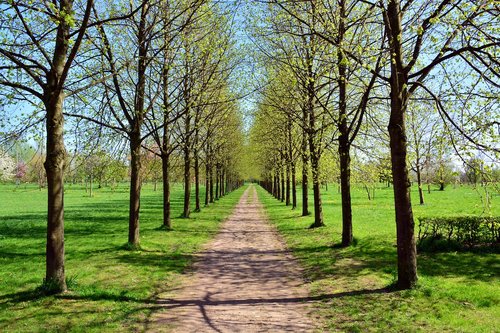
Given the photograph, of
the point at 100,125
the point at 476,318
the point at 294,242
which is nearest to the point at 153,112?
the point at 100,125

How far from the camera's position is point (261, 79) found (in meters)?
19.8

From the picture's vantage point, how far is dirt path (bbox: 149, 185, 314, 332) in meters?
6.25

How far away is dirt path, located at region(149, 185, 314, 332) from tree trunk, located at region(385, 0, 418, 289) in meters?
2.14

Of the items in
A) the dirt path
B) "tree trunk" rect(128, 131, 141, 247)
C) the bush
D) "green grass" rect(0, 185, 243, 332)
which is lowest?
the dirt path

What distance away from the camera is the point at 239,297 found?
7844 millimetres

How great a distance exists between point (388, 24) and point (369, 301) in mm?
5321

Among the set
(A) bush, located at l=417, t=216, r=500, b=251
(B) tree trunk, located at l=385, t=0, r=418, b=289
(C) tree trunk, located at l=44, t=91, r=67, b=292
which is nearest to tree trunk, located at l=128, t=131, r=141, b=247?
(C) tree trunk, located at l=44, t=91, r=67, b=292

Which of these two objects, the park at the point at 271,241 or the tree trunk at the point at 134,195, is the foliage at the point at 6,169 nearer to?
the park at the point at 271,241

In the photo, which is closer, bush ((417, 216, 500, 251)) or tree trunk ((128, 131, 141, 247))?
bush ((417, 216, 500, 251))

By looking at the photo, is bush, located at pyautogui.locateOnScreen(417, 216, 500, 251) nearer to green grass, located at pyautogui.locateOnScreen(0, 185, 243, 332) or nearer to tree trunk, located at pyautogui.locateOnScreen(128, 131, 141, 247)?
green grass, located at pyautogui.locateOnScreen(0, 185, 243, 332)

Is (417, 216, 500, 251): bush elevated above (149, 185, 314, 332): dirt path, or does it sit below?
above

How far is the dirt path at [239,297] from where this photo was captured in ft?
20.5

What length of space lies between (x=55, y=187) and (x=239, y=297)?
420cm

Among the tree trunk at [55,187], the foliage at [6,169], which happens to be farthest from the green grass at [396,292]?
the foliage at [6,169]
